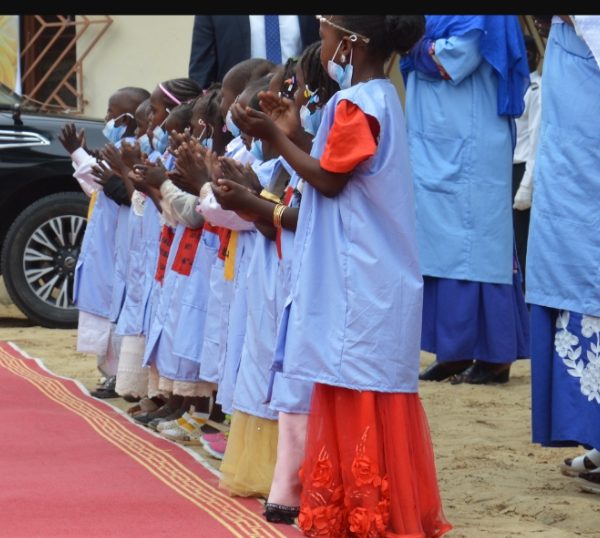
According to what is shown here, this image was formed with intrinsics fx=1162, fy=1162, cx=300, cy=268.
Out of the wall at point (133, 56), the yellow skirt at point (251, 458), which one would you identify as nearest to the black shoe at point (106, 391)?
the yellow skirt at point (251, 458)

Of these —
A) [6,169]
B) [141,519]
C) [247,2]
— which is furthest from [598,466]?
[6,169]

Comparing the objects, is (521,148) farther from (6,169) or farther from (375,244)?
(375,244)

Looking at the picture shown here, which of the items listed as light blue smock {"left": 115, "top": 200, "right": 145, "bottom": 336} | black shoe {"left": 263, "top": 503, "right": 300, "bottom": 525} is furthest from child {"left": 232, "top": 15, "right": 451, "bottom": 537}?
light blue smock {"left": 115, "top": 200, "right": 145, "bottom": 336}

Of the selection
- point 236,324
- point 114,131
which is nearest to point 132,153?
point 114,131

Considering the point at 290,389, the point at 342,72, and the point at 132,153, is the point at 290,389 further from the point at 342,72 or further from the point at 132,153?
the point at 132,153

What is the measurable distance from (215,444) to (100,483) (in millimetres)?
710

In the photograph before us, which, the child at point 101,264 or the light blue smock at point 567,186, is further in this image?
the child at point 101,264

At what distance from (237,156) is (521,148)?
4.58 m

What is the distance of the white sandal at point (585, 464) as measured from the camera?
384 centimetres

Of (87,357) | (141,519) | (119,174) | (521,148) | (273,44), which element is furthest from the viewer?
(521,148)

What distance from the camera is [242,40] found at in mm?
6090

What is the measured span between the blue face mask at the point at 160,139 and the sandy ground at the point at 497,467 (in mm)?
1255

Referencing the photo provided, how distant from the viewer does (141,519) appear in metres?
3.12

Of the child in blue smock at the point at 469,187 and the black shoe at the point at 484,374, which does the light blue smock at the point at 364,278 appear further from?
the black shoe at the point at 484,374
